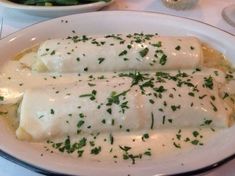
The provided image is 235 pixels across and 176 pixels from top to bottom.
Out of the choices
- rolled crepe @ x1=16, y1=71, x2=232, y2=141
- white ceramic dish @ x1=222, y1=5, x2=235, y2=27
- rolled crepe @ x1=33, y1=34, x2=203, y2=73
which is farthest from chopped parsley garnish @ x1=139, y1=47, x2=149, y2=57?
white ceramic dish @ x1=222, y1=5, x2=235, y2=27

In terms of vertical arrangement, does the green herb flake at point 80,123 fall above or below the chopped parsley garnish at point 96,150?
above

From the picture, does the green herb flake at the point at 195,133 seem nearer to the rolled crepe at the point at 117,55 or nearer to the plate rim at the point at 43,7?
the rolled crepe at the point at 117,55

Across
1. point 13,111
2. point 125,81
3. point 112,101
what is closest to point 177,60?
point 125,81

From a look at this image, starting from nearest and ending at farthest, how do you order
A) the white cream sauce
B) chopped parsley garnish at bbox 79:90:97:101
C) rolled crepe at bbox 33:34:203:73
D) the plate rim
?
the white cream sauce, chopped parsley garnish at bbox 79:90:97:101, rolled crepe at bbox 33:34:203:73, the plate rim

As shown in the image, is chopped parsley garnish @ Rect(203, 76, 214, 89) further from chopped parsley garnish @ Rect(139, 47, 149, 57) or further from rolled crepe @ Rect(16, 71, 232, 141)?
chopped parsley garnish @ Rect(139, 47, 149, 57)

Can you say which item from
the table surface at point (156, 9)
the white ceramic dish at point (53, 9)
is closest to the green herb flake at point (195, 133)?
the table surface at point (156, 9)

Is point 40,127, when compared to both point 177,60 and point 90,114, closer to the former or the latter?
point 90,114

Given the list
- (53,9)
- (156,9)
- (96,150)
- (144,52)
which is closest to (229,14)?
(156,9)
